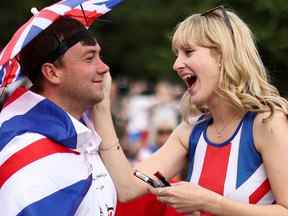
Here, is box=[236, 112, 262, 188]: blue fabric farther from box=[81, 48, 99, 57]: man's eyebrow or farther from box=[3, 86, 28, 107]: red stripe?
box=[3, 86, 28, 107]: red stripe

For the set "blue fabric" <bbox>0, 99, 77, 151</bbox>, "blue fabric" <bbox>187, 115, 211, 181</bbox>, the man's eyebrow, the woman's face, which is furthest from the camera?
"blue fabric" <bbox>187, 115, 211, 181</bbox>

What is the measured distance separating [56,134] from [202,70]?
77 cm

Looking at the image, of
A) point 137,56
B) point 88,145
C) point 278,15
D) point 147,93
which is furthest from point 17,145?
point 137,56

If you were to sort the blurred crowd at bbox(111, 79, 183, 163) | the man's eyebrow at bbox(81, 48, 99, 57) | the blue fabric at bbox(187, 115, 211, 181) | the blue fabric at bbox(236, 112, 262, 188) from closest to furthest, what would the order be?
the blue fabric at bbox(236, 112, 262, 188) → the man's eyebrow at bbox(81, 48, 99, 57) → the blue fabric at bbox(187, 115, 211, 181) → the blurred crowd at bbox(111, 79, 183, 163)

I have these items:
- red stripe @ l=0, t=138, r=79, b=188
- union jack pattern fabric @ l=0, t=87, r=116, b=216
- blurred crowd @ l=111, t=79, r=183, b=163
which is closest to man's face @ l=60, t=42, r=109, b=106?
union jack pattern fabric @ l=0, t=87, r=116, b=216

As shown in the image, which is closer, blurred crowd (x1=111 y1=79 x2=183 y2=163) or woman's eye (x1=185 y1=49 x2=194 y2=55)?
woman's eye (x1=185 y1=49 x2=194 y2=55)

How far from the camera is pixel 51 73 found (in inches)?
188

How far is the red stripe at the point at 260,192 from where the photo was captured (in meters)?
4.56

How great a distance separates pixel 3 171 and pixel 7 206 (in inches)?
6.8

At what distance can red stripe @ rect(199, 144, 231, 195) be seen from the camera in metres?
4.65

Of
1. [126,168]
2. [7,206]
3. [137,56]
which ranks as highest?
[7,206]

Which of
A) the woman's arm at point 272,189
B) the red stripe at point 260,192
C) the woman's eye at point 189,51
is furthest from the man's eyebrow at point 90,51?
the red stripe at point 260,192

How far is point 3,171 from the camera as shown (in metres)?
4.44

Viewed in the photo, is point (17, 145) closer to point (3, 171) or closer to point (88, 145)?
point (3, 171)
